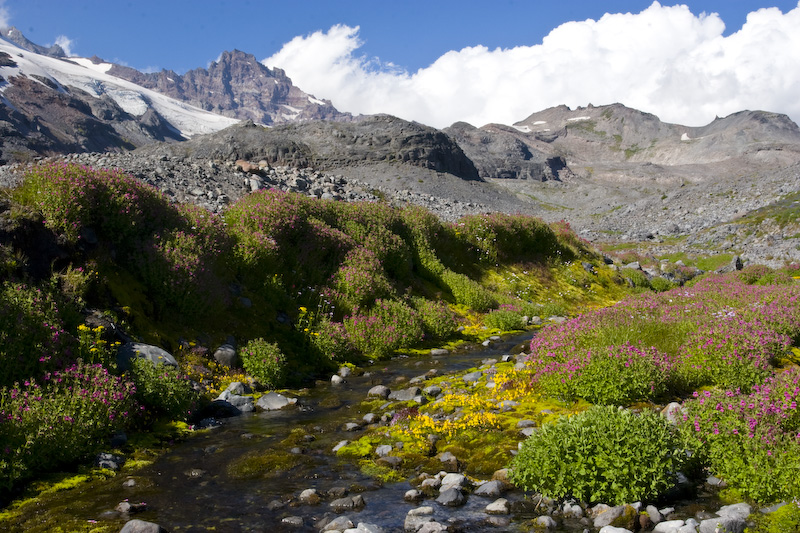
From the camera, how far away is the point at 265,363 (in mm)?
13500

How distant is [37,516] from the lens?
7012 millimetres

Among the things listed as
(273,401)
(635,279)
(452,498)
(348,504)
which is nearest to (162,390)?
(273,401)

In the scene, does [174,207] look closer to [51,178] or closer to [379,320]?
[51,178]

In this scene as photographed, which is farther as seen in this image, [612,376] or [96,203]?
[96,203]

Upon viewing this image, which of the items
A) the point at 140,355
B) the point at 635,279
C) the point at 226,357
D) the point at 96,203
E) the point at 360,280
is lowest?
the point at 635,279

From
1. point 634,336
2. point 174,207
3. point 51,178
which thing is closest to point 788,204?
point 634,336

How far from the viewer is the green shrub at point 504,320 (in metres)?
21.1

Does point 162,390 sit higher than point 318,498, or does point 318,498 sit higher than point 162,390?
point 162,390

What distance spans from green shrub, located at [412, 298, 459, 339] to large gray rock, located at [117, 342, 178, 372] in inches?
376

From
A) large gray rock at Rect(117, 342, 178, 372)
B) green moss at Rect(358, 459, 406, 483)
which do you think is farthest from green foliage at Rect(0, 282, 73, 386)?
green moss at Rect(358, 459, 406, 483)

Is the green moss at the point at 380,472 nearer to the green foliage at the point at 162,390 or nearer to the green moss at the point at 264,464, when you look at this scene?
the green moss at the point at 264,464

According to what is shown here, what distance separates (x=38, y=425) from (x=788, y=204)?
189 ft

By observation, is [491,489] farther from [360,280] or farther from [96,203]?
[96,203]

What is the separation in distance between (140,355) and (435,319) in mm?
10524
